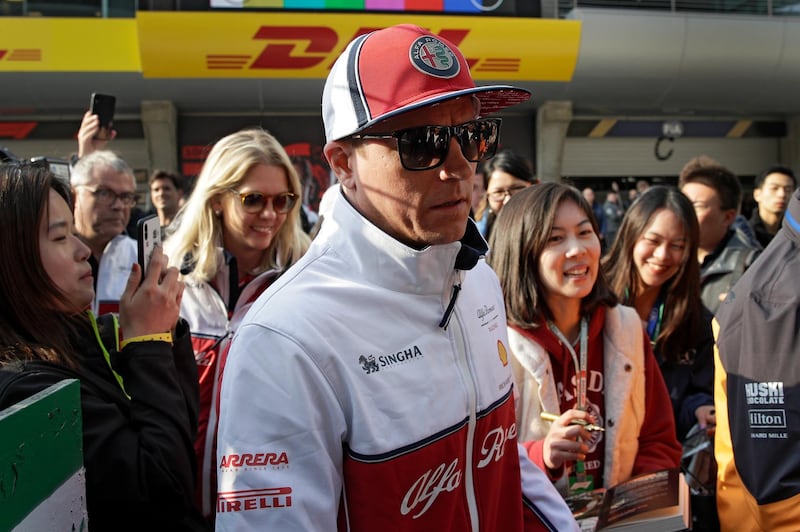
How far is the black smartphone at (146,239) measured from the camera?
2168mm

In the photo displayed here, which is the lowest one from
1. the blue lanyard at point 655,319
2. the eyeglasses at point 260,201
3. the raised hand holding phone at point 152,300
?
the blue lanyard at point 655,319

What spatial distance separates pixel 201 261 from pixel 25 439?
1682 millimetres

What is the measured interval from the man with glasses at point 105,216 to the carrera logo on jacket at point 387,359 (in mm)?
2657

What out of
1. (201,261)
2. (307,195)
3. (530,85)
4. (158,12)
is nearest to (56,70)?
(158,12)

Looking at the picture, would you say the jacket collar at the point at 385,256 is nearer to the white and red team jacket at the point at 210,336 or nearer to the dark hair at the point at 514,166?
the white and red team jacket at the point at 210,336

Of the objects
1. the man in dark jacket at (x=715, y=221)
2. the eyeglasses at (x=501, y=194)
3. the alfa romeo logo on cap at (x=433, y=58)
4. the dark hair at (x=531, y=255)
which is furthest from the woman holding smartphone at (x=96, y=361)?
the man in dark jacket at (x=715, y=221)

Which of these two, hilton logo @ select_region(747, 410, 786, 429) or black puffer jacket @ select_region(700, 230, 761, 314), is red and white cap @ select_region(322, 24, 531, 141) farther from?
black puffer jacket @ select_region(700, 230, 761, 314)

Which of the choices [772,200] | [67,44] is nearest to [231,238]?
[772,200]

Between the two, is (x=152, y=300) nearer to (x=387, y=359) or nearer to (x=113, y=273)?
(x=387, y=359)

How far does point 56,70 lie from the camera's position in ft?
34.3

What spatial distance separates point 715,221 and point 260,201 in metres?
2.73

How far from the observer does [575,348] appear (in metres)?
2.64

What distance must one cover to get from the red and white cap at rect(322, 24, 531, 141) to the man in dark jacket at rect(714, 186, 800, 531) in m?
1.08

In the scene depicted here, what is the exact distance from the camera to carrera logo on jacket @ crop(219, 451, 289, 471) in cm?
127
